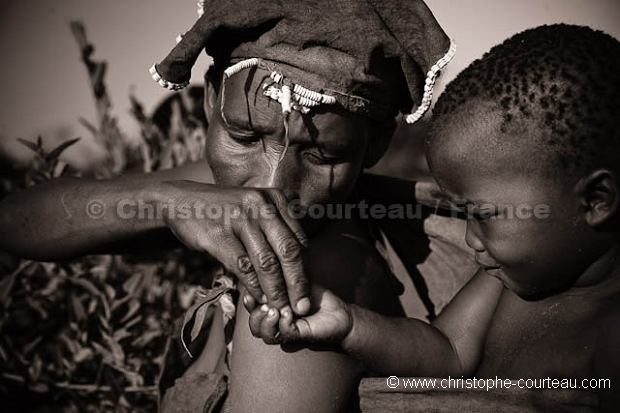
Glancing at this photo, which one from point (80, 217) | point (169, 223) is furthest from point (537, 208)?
point (80, 217)

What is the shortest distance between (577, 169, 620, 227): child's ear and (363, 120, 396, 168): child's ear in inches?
22.0

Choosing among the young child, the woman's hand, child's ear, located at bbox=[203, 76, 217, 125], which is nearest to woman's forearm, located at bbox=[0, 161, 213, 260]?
child's ear, located at bbox=[203, 76, 217, 125]

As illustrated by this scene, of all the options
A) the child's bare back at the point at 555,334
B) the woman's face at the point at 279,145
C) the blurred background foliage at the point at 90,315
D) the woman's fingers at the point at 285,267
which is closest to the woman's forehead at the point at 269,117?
the woman's face at the point at 279,145

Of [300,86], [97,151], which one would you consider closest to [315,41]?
[300,86]

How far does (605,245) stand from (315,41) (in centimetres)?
82

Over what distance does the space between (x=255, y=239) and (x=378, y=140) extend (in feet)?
2.03

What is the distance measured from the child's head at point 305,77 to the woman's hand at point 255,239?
19cm

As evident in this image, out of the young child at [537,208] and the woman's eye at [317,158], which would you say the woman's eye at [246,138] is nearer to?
the woman's eye at [317,158]

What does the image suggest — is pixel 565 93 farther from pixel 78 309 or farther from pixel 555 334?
pixel 78 309

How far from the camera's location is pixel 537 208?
4.74ft

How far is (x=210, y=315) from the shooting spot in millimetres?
2107

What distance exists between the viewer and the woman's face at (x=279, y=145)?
5.07 ft

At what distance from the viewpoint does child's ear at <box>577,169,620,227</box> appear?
1.39 metres

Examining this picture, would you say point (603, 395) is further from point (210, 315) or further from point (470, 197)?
point (210, 315)
